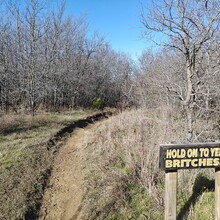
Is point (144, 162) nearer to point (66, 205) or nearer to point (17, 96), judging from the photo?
point (66, 205)

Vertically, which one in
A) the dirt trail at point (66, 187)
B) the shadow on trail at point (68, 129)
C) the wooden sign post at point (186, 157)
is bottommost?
the dirt trail at point (66, 187)

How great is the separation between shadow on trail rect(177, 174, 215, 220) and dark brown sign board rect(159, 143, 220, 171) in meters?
1.32

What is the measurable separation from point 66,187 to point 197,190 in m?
2.86

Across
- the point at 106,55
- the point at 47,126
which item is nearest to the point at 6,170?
the point at 47,126

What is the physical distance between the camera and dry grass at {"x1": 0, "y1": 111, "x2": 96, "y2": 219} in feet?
15.3

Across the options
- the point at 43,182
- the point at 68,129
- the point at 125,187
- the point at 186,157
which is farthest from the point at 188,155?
the point at 68,129

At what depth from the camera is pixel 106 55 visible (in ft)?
94.6

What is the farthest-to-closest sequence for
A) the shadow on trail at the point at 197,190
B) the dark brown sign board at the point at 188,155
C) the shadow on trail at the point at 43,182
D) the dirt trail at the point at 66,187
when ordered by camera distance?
1. the dirt trail at the point at 66,187
2. the shadow on trail at the point at 43,182
3. the shadow on trail at the point at 197,190
4. the dark brown sign board at the point at 188,155

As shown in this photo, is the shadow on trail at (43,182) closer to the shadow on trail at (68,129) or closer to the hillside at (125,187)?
the shadow on trail at (68,129)

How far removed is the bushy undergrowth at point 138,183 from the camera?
4.48 metres

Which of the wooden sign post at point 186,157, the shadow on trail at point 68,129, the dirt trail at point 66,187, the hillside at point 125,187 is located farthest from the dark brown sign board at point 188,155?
the shadow on trail at point 68,129

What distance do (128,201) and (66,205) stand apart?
49.0 inches

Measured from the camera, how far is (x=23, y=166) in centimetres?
639

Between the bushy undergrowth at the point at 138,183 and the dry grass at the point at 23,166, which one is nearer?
the bushy undergrowth at the point at 138,183
